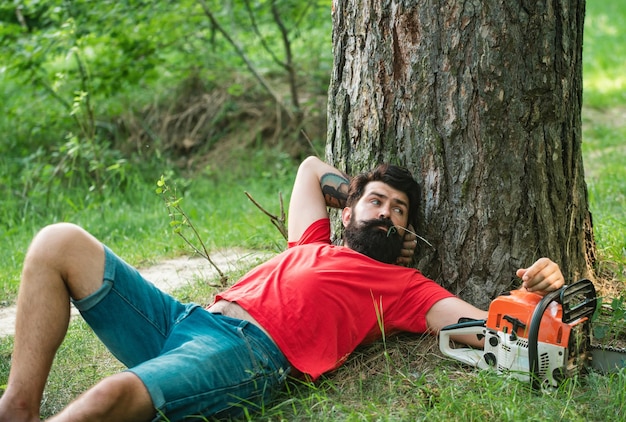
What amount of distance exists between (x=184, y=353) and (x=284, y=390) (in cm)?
54

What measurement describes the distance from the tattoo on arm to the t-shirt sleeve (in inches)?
5.7

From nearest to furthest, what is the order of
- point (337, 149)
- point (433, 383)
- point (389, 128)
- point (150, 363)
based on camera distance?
point (150, 363) < point (433, 383) < point (389, 128) < point (337, 149)

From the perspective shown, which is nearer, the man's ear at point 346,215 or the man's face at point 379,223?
the man's face at point 379,223

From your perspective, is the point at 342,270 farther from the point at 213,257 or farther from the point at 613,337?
the point at 213,257

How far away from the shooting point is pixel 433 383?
324cm

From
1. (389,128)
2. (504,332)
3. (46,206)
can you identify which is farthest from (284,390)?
(46,206)

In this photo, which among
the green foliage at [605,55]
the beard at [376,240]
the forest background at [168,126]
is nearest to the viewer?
the beard at [376,240]

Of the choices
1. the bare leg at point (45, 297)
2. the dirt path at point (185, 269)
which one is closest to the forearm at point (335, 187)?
the dirt path at point (185, 269)

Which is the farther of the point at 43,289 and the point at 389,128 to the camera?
the point at 389,128

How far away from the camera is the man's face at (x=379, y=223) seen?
11.8ft

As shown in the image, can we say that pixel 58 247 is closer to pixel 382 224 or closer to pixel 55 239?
pixel 55 239

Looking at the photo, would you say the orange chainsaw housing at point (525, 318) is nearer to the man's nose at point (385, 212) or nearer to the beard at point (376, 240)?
the beard at point (376, 240)

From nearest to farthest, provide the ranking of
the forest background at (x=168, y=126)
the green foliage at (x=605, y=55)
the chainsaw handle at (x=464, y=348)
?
the chainsaw handle at (x=464, y=348) < the forest background at (x=168, y=126) < the green foliage at (x=605, y=55)

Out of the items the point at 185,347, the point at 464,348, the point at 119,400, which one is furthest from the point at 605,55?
Result: the point at 119,400
